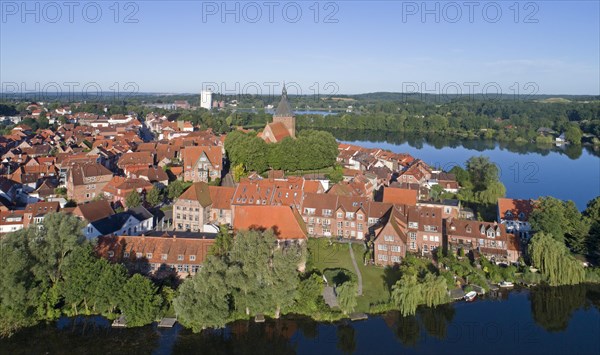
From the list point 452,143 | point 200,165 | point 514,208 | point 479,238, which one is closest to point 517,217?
point 514,208

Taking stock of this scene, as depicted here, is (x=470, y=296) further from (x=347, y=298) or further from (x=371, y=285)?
(x=347, y=298)

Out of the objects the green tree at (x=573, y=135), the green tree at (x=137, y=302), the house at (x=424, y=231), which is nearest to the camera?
the green tree at (x=137, y=302)

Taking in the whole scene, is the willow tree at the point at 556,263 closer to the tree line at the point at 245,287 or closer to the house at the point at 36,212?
the tree line at the point at 245,287

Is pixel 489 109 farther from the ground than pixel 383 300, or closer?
farther from the ground

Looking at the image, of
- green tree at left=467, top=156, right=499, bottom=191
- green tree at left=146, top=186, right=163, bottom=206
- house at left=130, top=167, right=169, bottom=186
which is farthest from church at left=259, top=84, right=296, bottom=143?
green tree at left=467, top=156, right=499, bottom=191

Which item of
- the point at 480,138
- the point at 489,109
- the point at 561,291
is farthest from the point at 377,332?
the point at 489,109

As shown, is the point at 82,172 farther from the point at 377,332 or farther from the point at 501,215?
the point at 501,215

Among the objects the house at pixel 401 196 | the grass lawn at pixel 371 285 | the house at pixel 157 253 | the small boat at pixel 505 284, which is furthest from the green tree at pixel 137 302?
the house at pixel 401 196
